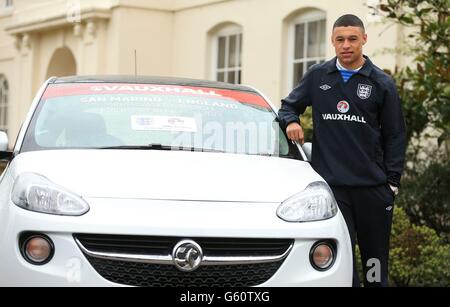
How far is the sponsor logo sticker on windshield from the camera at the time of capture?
525 centimetres

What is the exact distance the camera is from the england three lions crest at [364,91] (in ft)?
17.0

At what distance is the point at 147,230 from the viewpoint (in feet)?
13.4

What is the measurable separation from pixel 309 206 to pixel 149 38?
523 inches

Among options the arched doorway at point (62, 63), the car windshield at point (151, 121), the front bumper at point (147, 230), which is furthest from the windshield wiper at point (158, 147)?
the arched doorway at point (62, 63)

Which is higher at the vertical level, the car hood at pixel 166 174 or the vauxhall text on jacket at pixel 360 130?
the vauxhall text on jacket at pixel 360 130

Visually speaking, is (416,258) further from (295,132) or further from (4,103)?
(4,103)

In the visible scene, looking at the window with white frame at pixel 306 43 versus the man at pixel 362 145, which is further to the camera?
the window with white frame at pixel 306 43

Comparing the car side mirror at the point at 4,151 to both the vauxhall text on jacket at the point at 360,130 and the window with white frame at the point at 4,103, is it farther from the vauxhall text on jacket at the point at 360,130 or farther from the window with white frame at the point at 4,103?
the window with white frame at the point at 4,103

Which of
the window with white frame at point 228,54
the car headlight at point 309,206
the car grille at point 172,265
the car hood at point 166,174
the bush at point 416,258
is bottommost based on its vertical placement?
the bush at point 416,258

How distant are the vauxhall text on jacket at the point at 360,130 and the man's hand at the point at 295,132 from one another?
0.10m

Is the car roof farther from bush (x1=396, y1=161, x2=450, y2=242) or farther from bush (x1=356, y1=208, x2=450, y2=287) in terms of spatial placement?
bush (x1=396, y1=161, x2=450, y2=242)

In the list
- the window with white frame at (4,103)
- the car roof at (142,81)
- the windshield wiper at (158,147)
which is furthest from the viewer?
the window with white frame at (4,103)

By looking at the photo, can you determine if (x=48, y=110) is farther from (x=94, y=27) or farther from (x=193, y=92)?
(x=94, y=27)

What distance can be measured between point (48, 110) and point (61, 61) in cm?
1578
